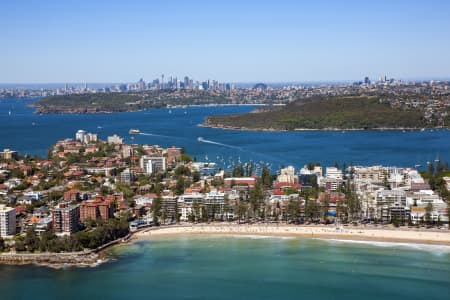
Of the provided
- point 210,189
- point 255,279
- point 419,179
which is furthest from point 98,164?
point 255,279

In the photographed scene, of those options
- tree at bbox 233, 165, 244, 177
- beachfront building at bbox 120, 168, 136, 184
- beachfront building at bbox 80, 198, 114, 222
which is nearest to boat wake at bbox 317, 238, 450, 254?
beachfront building at bbox 80, 198, 114, 222

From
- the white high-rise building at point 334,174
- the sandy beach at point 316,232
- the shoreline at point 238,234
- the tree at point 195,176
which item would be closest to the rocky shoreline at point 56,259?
the shoreline at point 238,234

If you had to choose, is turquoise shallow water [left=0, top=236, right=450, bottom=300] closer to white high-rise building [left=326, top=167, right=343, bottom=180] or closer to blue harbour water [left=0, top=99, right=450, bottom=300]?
blue harbour water [left=0, top=99, right=450, bottom=300]

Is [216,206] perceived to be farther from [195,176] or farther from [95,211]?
[195,176]

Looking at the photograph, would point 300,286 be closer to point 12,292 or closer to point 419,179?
point 12,292

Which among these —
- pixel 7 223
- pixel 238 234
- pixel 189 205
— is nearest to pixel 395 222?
pixel 238 234
